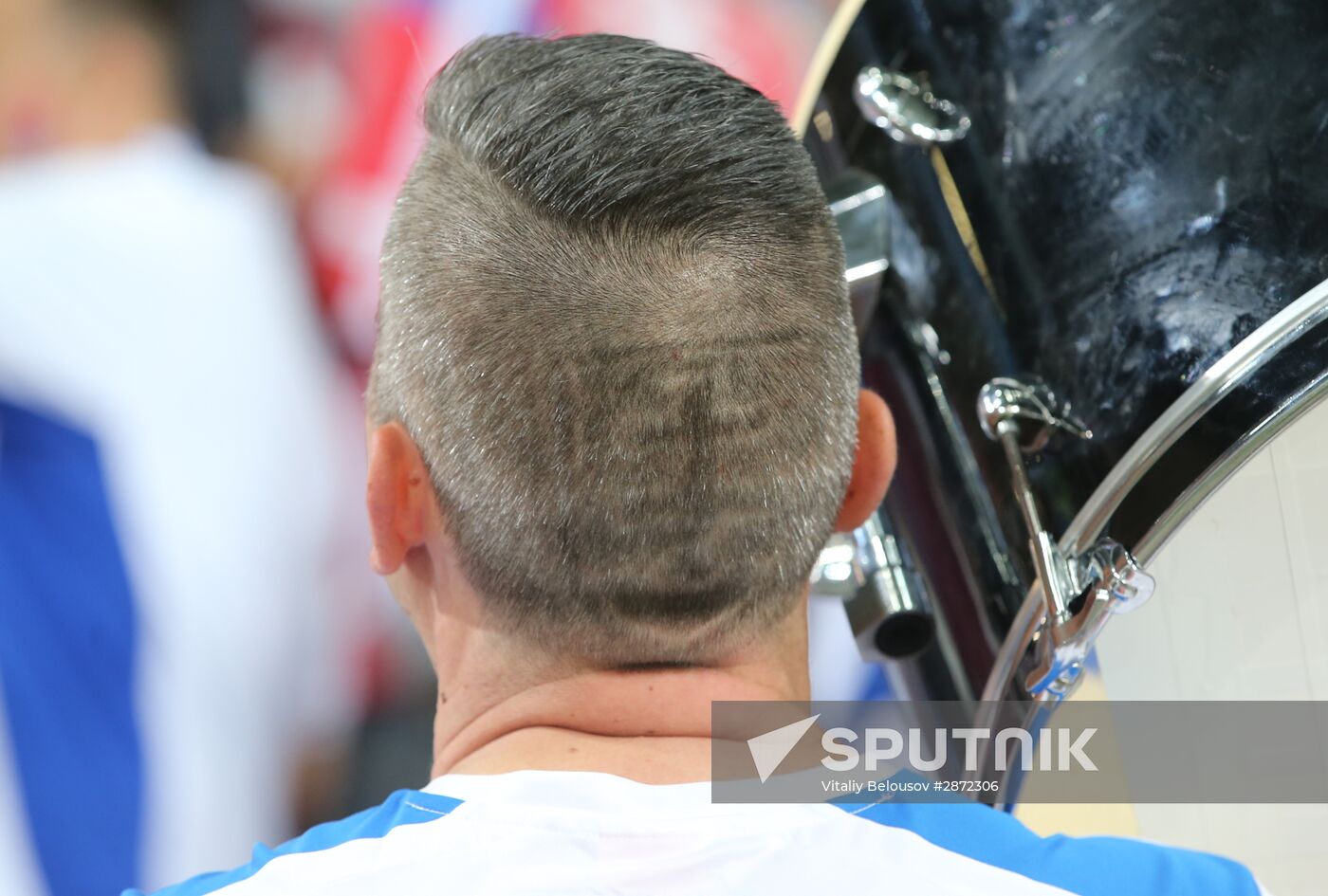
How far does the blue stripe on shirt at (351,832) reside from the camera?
68cm

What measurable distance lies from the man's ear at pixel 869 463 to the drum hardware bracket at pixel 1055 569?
0.38 feet

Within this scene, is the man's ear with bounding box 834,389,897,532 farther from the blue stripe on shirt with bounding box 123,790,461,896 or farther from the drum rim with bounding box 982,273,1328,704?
the blue stripe on shirt with bounding box 123,790,461,896

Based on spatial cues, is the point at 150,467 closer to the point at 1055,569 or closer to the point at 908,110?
the point at 908,110

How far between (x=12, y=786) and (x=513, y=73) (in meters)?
1.41

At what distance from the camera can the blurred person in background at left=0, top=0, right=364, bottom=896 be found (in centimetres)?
182

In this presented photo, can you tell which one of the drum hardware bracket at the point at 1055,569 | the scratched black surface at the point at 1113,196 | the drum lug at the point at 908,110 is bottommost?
the drum hardware bracket at the point at 1055,569

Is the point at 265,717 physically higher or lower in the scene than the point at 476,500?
lower

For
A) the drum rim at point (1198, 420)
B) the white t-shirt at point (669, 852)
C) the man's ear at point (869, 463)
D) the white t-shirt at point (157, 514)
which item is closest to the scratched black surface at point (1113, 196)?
the drum rim at point (1198, 420)

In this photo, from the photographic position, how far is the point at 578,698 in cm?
73

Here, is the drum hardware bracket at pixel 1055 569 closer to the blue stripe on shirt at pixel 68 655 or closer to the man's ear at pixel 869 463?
the man's ear at pixel 869 463

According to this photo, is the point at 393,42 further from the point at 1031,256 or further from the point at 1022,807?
the point at 1022,807

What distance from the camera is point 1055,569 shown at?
89cm

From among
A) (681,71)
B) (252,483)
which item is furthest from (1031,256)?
(252,483)

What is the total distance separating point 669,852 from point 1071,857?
0.71 ft
